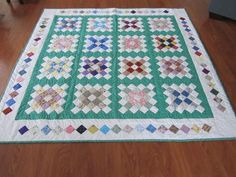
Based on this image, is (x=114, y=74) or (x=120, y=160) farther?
(x=114, y=74)

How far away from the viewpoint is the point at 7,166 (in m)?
1.50

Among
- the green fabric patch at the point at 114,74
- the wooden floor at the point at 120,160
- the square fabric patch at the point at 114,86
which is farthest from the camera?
the green fabric patch at the point at 114,74

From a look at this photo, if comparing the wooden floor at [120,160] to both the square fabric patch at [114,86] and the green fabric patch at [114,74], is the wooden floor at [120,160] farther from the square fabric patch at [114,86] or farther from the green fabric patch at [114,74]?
the green fabric patch at [114,74]

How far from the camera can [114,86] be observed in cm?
197

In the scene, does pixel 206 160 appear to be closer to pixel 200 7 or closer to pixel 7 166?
pixel 7 166

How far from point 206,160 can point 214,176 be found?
0.11 metres

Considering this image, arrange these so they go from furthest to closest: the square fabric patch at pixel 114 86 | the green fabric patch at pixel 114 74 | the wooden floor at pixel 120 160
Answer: the green fabric patch at pixel 114 74 → the square fabric patch at pixel 114 86 → the wooden floor at pixel 120 160

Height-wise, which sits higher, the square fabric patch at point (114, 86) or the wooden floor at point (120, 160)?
the square fabric patch at point (114, 86)

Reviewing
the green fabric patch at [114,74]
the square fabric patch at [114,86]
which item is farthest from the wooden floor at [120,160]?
the green fabric patch at [114,74]

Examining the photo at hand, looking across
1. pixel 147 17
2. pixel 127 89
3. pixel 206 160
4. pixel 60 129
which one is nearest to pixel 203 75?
pixel 127 89

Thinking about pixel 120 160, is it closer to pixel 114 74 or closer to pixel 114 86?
pixel 114 86

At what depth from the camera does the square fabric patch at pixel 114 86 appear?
1688mm

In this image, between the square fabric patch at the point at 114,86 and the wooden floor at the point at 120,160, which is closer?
the wooden floor at the point at 120,160

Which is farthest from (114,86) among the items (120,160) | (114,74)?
(120,160)
